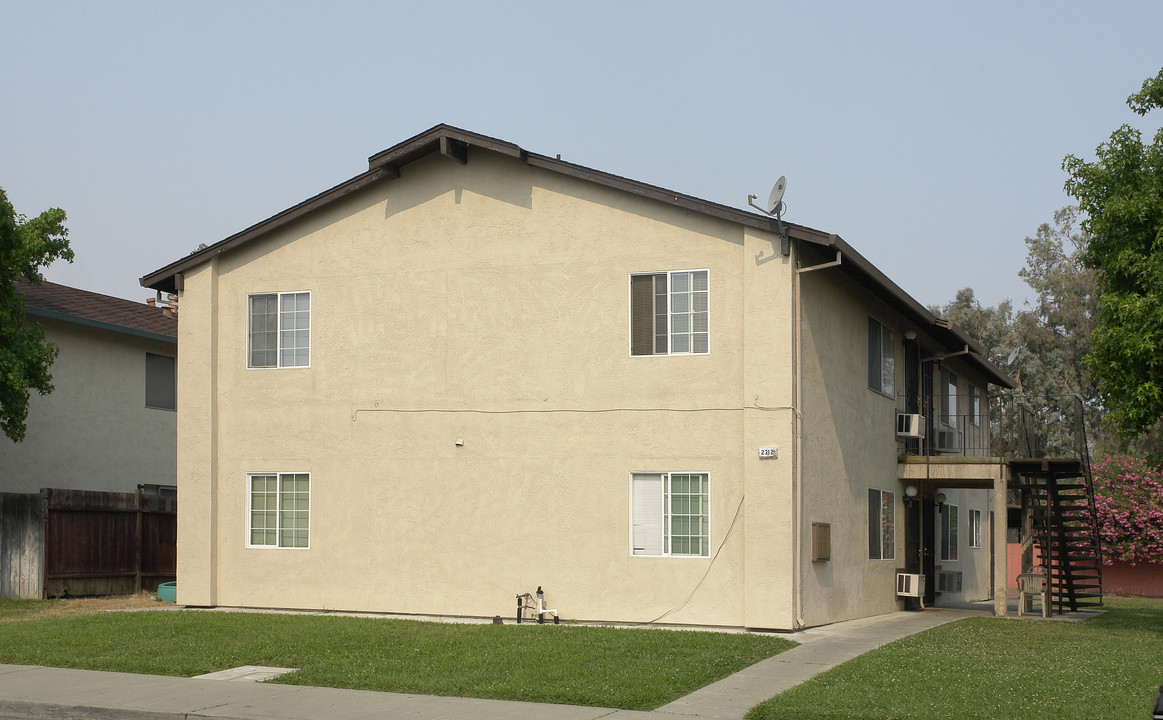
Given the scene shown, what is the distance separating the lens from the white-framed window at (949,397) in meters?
26.6

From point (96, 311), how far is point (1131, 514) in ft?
93.0

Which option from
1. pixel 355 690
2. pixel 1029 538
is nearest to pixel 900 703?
pixel 355 690

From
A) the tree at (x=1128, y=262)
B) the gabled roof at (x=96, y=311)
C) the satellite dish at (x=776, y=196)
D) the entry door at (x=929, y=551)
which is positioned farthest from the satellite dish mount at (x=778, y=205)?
the gabled roof at (x=96, y=311)

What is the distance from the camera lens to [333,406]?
19.0m

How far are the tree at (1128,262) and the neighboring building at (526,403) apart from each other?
10.6ft

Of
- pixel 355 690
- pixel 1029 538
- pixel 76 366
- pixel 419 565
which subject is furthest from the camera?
pixel 76 366

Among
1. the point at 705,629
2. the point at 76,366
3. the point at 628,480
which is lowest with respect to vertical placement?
the point at 705,629

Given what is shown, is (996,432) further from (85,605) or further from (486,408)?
(85,605)

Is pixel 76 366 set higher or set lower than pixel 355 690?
higher

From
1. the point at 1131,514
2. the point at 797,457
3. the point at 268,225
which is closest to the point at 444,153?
the point at 268,225

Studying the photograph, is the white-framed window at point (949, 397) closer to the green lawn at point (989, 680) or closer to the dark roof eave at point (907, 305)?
the dark roof eave at point (907, 305)

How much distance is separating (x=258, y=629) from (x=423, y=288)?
5772 mm

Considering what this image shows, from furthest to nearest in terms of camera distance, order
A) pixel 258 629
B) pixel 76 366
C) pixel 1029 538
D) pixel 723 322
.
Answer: pixel 76 366, pixel 1029 538, pixel 723 322, pixel 258 629

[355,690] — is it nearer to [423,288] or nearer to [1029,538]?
[423,288]
